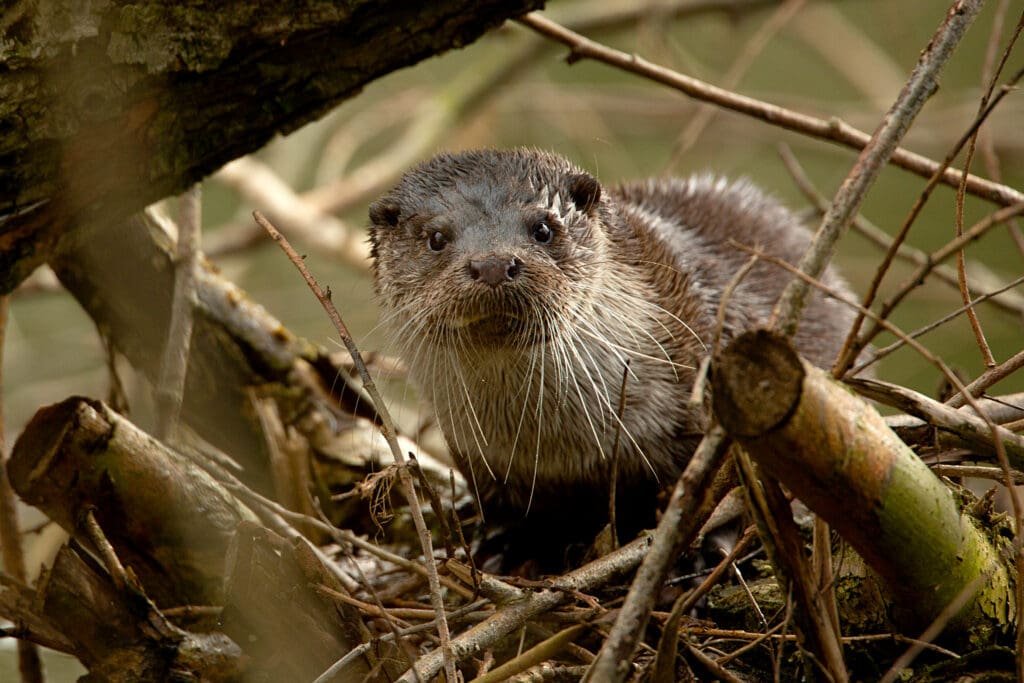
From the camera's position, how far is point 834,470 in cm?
120

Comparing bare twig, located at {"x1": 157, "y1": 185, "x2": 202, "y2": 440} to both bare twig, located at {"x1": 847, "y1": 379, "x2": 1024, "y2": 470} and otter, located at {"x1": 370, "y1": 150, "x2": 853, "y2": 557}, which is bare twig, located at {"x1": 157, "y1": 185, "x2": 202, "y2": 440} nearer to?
otter, located at {"x1": 370, "y1": 150, "x2": 853, "y2": 557}

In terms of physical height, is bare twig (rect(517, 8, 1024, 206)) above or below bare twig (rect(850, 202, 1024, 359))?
above

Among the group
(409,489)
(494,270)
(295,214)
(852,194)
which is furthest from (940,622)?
(295,214)

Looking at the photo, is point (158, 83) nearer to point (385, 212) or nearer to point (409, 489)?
point (385, 212)

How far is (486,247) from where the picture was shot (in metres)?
2.08

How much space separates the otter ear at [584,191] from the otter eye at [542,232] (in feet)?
0.48

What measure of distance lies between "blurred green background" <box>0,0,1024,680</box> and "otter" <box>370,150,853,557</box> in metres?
0.29

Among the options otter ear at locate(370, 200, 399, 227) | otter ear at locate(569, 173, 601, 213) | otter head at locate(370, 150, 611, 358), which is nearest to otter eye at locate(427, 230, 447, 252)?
otter head at locate(370, 150, 611, 358)

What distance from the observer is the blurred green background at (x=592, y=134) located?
3.78 m

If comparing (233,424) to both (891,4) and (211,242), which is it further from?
(891,4)

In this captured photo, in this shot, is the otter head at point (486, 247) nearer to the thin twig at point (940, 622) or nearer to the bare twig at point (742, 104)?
the bare twig at point (742, 104)

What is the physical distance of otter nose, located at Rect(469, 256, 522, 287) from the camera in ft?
6.38

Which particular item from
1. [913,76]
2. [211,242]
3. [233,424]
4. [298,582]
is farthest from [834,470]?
[211,242]

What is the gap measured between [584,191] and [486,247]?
0.34m
